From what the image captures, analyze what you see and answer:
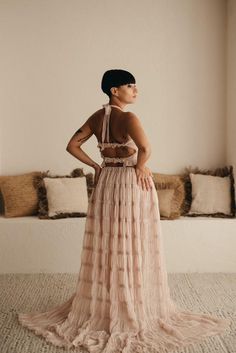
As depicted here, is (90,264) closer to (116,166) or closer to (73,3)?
(116,166)

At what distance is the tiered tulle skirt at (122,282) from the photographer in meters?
2.70

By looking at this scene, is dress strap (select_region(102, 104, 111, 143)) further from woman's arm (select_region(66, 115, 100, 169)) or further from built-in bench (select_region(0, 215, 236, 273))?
built-in bench (select_region(0, 215, 236, 273))

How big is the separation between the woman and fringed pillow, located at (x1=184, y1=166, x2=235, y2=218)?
1481 millimetres

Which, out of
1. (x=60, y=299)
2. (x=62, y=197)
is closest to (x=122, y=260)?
(x=60, y=299)

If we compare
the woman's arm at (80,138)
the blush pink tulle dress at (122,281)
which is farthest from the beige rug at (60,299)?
the woman's arm at (80,138)

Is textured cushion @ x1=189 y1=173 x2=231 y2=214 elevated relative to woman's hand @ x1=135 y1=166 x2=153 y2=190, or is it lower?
lower

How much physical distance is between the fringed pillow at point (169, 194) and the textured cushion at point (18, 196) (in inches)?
43.0

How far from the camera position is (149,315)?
110 inches

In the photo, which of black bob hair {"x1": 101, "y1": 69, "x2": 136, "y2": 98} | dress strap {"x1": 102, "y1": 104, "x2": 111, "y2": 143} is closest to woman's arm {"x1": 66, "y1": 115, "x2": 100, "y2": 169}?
dress strap {"x1": 102, "y1": 104, "x2": 111, "y2": 143}

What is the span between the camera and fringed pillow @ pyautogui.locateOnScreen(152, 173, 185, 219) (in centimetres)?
417

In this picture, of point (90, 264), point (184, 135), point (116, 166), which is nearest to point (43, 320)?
point (90, 264)

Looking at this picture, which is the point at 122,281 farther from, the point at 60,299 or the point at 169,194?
the point at 169,194

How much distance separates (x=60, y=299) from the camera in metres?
3.41

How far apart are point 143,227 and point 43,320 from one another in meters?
0.82
